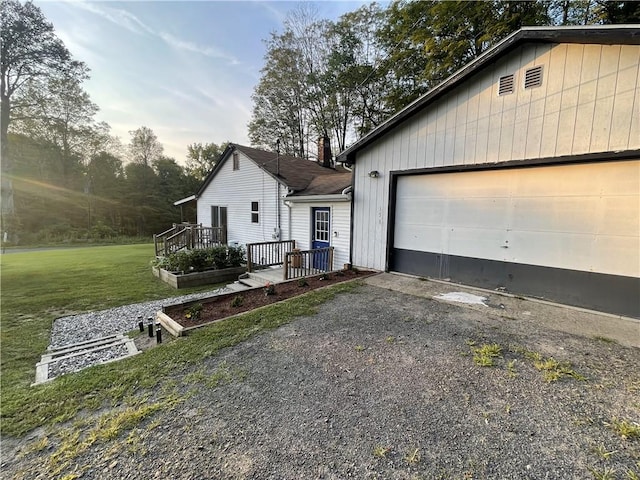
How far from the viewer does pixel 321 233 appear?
920 centimetres

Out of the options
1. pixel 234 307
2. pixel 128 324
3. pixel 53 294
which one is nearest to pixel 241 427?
pixel 234 307

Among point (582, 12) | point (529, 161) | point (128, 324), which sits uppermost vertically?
point (582, 12)

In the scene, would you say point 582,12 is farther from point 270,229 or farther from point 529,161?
point 270,229

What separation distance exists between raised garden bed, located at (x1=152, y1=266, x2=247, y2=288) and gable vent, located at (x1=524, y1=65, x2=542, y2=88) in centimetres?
914

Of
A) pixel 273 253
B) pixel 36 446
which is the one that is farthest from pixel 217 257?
pixel 36 446

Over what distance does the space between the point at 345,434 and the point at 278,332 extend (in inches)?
83.6

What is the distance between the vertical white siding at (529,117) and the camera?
423cm

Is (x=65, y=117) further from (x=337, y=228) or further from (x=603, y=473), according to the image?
(x=603, y=473)

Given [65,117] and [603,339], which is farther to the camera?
[65,117]

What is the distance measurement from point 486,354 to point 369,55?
70.5ft

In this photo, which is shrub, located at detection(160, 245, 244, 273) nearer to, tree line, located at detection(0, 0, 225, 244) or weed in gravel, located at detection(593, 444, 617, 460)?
weed in gravel, located at detection(593, 444, 617, 460)

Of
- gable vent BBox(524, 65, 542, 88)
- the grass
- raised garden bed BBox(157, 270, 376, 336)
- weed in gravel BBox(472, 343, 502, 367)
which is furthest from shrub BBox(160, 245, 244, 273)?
gable vent BBox(524, 65, 542, 88)

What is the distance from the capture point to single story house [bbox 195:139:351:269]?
8617 mm

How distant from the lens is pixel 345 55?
1980 cm
